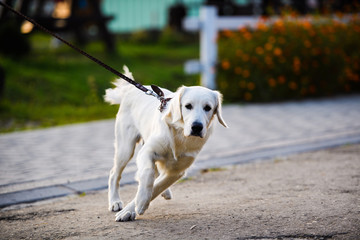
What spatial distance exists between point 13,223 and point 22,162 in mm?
2172

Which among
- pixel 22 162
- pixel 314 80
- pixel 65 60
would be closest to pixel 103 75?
pixel 65 60

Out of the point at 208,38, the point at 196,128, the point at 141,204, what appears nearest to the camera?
the point at 196,128

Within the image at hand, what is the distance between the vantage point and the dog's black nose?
3.56 meters

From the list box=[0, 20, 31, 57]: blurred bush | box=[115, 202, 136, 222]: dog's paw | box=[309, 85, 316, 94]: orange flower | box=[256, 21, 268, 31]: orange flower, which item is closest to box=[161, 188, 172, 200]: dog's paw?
box=[115, 202, 136, 222]: dog's paw

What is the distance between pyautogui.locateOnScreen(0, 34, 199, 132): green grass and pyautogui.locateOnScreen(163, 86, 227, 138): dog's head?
516 centimetres

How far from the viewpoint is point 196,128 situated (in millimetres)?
3566

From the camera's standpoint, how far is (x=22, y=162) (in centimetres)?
605

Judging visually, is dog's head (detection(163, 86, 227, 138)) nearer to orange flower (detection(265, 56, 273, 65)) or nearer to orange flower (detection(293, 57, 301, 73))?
orange flower (detection(265, 56, 273, 65))

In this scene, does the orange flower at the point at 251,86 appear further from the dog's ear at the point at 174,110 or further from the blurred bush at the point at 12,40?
the dog's ear at the point at 174,110

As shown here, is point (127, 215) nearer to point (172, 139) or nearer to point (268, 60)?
point (172, 139)

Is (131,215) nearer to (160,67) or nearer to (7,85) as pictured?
(7,85)

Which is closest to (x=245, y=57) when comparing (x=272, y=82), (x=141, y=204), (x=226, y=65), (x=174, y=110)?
(x=226, y=65)

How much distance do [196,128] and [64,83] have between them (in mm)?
8154

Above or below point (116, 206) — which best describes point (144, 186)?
above
